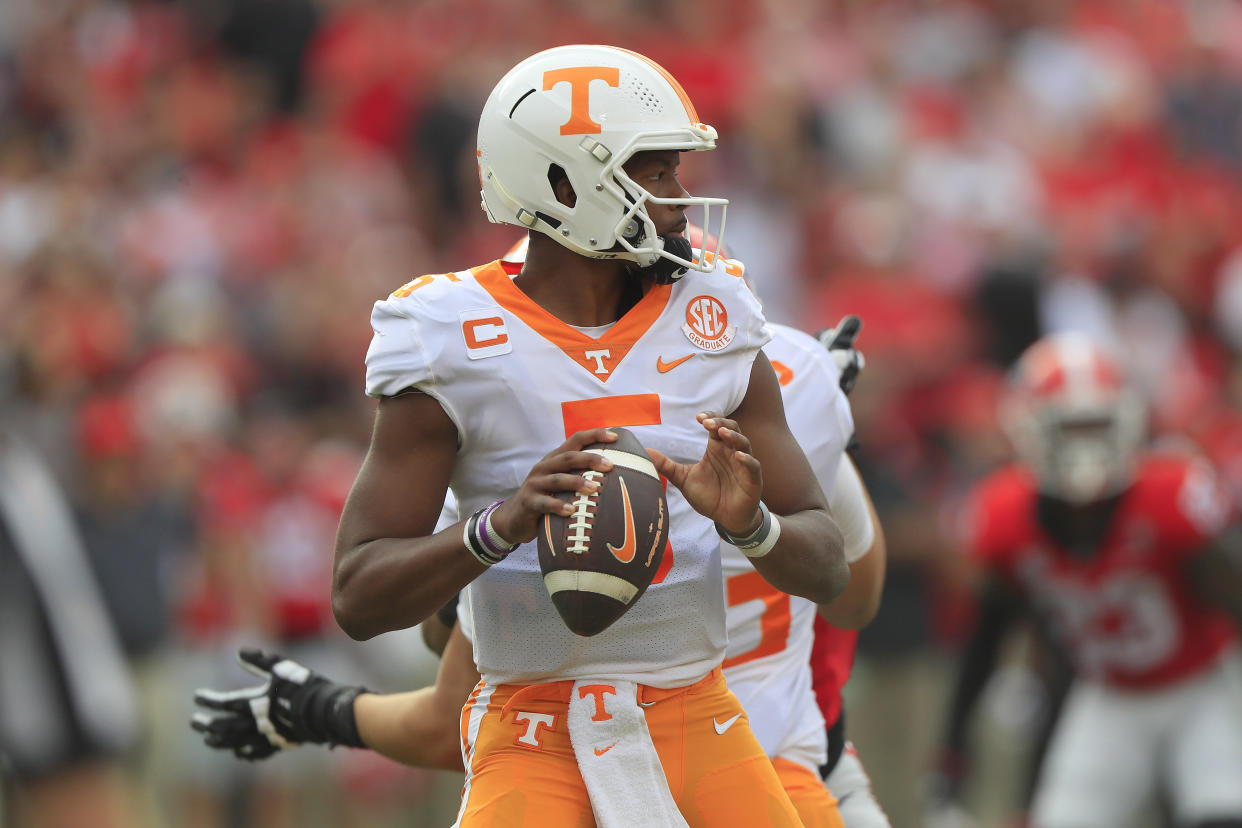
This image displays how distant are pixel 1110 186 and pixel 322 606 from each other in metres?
5.98

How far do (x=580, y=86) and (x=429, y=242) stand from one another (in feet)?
23.0

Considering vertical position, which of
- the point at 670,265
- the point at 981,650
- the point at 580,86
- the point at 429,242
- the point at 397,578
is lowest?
the point at 981,650

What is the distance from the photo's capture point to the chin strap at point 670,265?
3.12m

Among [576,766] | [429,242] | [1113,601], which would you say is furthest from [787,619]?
[429,242]

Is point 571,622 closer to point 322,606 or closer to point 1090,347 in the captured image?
point 1090,347

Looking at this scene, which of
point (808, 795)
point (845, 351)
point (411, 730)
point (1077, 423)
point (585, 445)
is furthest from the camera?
point (1077, 423)

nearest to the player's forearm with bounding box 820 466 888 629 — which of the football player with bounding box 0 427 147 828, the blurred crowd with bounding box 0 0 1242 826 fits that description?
the football player with bounding box 0 427 147 828

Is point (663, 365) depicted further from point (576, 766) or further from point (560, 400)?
point (576, 766)

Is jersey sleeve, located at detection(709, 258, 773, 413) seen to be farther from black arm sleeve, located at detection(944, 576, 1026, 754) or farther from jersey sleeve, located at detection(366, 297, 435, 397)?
black arm sleeve, located at detection(944, 576, 1026, 754)

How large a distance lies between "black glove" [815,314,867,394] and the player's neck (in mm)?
991

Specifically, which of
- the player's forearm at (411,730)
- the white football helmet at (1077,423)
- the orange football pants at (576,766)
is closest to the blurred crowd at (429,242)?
the white football helmet at (1077,423)

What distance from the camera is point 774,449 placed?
3.17m

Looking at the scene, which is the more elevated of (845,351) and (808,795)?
(845,351)

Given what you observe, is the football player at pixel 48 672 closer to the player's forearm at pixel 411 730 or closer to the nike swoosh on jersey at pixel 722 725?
the player's forearm at pixel 411 730
